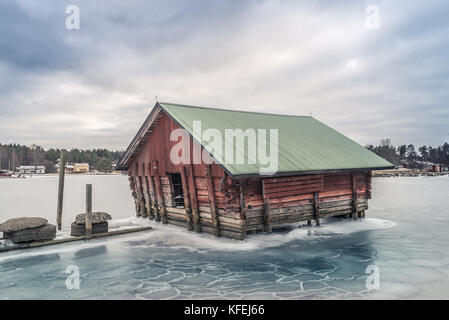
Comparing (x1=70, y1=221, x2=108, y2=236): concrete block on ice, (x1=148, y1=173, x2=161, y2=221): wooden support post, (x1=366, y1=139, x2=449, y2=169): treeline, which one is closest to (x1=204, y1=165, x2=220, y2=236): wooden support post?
(x1=70, y1=221, x2=108, y2=236): concrete block on ice

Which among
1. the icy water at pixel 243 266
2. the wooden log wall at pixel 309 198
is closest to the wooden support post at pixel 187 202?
the icy water at pixel 243 266

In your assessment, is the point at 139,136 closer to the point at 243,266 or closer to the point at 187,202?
the point at 187,202

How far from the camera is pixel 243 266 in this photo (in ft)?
37.1

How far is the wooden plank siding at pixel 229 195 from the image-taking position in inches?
594

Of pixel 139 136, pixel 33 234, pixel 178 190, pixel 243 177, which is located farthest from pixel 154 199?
pixel 243 177

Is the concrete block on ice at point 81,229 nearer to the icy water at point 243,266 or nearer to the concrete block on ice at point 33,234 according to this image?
the icy water at point 243,266

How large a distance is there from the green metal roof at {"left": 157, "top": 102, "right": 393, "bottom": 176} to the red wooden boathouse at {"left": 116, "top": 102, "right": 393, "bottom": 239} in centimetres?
6

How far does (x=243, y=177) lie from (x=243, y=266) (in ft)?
12.0

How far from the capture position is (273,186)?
1602 cm

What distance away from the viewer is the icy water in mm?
9000

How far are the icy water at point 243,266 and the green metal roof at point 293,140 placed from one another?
331 cm

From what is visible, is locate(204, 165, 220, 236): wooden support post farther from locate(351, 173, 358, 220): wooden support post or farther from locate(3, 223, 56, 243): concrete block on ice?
locate(351, 173, 358, 220): wooden support post

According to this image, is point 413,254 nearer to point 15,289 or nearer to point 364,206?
point 364,206
